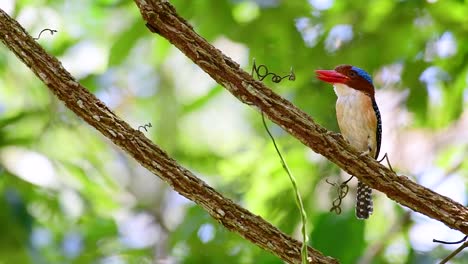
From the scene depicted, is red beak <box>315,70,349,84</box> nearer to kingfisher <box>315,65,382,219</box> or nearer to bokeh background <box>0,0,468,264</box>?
kingfisher <box>315,65,382,219</box>

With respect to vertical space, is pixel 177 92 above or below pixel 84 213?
above

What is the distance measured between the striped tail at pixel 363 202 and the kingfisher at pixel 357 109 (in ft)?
0.55

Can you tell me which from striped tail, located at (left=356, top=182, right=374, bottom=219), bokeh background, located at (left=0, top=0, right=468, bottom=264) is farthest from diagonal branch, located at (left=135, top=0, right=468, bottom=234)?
bokeh background, located at (left=0, top=0, right=468, bottom=264)

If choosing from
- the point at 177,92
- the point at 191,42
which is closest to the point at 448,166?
the point at 177,92

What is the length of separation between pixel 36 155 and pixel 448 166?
2.14 metres

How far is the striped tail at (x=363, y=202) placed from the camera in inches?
121

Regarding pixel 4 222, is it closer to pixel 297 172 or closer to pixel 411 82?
pixel 297 172

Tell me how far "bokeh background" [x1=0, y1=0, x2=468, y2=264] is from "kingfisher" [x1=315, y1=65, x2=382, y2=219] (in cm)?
60

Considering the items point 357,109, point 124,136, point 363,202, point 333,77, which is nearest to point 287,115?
point 124,136

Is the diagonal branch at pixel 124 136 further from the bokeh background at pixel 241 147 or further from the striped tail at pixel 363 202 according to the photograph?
the bokeh background at pixel 241 147

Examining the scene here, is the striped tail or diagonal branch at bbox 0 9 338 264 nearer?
diagonal branch at bbox 0 9 338 264

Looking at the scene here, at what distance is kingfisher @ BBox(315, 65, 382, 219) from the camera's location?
279 centimetres

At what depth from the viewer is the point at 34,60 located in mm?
2037

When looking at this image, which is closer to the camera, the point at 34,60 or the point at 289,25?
the point at 34,60
